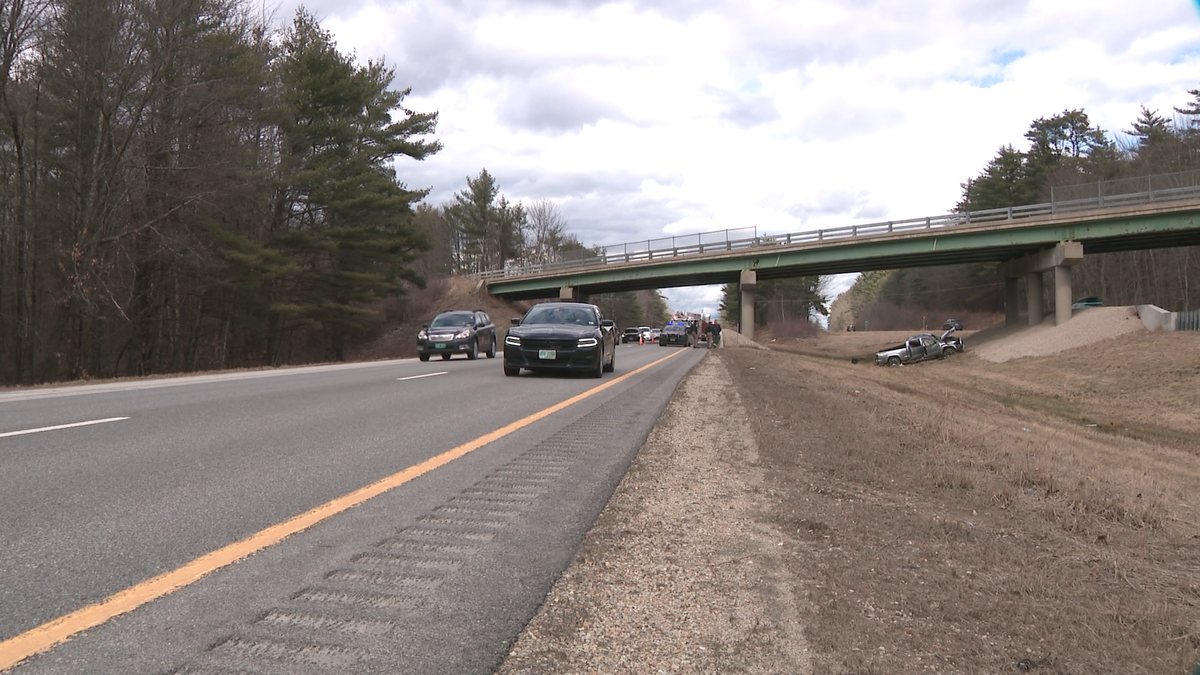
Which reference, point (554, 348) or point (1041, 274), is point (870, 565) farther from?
point (1041, 274)

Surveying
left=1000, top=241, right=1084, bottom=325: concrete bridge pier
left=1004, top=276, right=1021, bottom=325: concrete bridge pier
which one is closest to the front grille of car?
left=1000, top=241, right=1084, bottom=325: concrete bridge pier

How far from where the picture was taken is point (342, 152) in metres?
37.9

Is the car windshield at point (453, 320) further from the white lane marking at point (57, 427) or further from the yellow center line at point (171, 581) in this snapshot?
the yellow center line at point (171, 581)

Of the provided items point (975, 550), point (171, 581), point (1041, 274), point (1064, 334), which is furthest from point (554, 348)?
point (1041, 274)

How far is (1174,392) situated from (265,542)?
1114 inches

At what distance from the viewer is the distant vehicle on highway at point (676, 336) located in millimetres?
56000

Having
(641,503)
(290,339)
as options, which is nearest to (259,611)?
(641,503)

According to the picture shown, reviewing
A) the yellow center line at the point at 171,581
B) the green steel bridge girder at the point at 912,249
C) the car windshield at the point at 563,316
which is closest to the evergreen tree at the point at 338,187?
the green steel bridge girder at the point at 912,249

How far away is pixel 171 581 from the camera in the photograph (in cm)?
310

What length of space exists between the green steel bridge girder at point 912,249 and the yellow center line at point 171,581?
43.3m

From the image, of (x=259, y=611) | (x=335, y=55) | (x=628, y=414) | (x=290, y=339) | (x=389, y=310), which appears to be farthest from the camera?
(x=389, y=310)

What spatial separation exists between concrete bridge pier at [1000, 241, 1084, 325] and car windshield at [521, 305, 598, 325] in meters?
35.8

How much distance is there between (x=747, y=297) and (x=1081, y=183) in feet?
80.2

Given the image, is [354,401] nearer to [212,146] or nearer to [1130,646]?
[1130,646]
